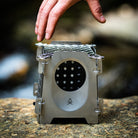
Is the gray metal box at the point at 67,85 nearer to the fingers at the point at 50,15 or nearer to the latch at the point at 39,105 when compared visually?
the latch at the point at 39,105

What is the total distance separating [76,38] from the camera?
8.61 ft

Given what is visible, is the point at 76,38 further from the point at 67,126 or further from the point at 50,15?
the point at 67,126

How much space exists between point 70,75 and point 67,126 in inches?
12.7

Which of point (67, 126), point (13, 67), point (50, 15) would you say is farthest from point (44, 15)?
point (13, 67)

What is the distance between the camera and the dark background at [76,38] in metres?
2.46

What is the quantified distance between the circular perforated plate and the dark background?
121 centimetres

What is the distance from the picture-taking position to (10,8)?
2.45 metres

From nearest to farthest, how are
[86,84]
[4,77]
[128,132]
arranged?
1. [128,132]
2. [86,84]
3. [4,77]

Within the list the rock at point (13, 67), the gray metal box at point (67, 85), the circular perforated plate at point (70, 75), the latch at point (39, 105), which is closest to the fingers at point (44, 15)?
the gray metal box at point (67, 85)

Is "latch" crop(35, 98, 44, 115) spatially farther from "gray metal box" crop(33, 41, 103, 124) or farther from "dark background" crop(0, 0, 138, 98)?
"dark background" crop(0, 0, 138, 98)

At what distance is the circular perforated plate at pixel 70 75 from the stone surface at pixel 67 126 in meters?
0.25

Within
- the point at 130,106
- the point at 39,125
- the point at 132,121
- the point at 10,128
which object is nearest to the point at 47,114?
the point at 39,125

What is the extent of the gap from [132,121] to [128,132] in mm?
191

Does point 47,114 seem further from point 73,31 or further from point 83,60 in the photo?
point 73,31
